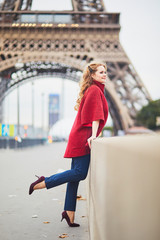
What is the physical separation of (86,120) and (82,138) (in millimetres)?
196

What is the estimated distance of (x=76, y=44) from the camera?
3622 cm

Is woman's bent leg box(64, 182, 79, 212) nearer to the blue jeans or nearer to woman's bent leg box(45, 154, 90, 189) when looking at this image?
the blue jeans

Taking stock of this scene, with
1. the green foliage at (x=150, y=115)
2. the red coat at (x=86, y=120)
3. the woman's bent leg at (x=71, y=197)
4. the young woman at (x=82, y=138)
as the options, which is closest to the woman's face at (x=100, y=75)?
the young woman at (x=82, y=138)

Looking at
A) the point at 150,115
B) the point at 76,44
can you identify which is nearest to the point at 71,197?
the point at 76,44

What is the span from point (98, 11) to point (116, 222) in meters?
37.4

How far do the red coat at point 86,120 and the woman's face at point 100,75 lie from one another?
150mm

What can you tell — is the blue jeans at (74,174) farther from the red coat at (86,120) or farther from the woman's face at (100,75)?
the woman's face at (100,75)

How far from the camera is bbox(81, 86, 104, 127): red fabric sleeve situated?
398 cm

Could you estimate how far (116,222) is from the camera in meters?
1.51

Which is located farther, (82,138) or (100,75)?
(100,75)

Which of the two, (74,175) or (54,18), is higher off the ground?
(54,18)

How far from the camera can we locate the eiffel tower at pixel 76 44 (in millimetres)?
35094

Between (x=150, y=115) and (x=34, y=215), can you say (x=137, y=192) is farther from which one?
(x=150, y=115)

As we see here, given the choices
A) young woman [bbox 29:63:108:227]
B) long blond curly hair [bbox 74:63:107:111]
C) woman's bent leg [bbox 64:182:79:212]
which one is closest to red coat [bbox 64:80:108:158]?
young woman [bbox 29:63:108:227]
